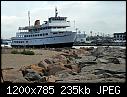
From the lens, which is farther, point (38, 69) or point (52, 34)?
point (52, 34)

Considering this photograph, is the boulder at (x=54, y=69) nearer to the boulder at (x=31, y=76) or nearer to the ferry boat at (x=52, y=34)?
the boulder at (x=31, y=76)

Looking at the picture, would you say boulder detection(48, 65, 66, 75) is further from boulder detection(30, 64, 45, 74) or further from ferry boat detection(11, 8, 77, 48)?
ferry boat detection(11, 8, 77, 48)

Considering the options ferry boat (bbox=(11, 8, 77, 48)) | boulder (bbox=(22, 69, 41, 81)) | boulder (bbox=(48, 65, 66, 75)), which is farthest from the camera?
ferry boat (bbox=(11, 8, 77, 48))

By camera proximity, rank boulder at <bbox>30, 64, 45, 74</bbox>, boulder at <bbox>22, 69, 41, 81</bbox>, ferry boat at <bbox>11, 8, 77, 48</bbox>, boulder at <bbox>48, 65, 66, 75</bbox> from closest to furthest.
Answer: boulder at <bbox>22, 69, 41, 81</bbox>, boulder at <bbox>30, 64, 45, 74</bbox>, boulder at <bbox>48, 65, 66, 75</bbox>, ferry boat at <bbox>11, 8, 77, 48</bbox>

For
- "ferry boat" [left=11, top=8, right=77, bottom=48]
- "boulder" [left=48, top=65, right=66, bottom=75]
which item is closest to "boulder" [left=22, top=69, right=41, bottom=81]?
"boulder" [left=48, top=65, right=66, bottom=75]

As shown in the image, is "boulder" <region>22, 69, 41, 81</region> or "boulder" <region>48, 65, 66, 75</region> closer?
"boulder" <region>22, 69, 41, 81</region>

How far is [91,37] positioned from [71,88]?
333 feet

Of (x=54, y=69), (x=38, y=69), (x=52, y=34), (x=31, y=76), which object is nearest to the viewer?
(x=31, y=76)

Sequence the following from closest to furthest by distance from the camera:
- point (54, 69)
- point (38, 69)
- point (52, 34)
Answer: point (38, 69) → point (54, 69) → point (52, 34)

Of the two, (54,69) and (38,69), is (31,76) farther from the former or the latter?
(54,69)

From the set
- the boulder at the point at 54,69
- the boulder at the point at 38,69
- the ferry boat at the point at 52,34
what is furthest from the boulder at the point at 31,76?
the ferry boat at the point at 52,34

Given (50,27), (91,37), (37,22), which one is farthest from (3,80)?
(91,37)

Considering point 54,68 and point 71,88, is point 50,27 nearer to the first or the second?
point 54,68

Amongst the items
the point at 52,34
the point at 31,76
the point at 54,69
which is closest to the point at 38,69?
the point at 54,69
